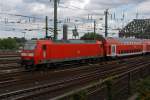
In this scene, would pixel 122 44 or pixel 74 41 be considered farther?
pixel 122 44

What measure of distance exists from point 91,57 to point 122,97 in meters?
29.5

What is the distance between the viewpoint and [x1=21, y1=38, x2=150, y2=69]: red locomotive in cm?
3172

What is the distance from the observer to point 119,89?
12938 millimetres

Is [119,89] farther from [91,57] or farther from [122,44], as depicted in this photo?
[122,44]

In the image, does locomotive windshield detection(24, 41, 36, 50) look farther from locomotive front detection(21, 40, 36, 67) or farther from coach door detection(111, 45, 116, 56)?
coach door detection(111, 45, 116, 56)

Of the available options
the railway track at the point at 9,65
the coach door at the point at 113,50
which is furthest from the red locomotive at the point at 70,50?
the railway track at the point at 9,65

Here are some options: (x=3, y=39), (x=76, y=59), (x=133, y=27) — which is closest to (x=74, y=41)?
(x=76, y=59)

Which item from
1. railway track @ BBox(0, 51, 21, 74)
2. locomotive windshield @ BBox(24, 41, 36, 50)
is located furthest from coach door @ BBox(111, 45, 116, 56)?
locomotive windshield @ BBox(24, 41, 36, 50)

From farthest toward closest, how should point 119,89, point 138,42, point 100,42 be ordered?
1. point 138,42
2. point 100,42
3. point 119,89

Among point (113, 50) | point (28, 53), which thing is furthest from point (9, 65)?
point (113, 50)

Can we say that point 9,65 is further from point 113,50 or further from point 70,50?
point 113,50

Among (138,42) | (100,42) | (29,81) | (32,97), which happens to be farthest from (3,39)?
(32,97)

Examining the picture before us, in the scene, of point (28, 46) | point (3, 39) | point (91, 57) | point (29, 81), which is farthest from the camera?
point (3, 39)

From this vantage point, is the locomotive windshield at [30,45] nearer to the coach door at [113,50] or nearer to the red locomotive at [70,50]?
the red locomotive at [70,50]
